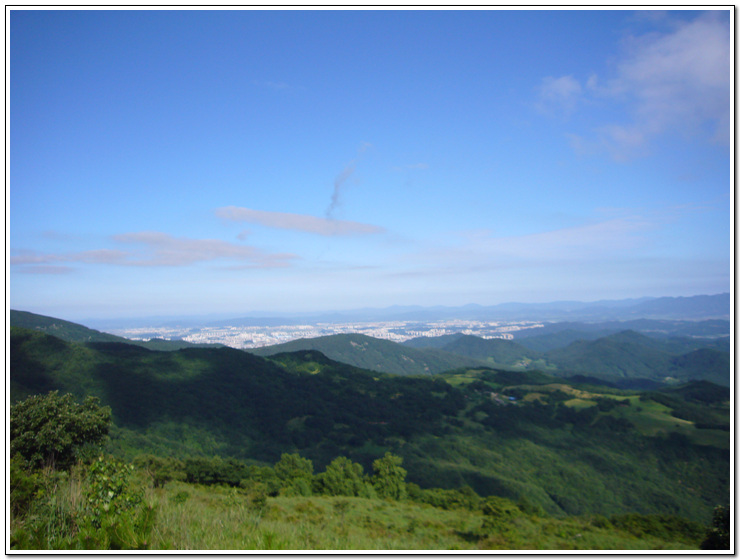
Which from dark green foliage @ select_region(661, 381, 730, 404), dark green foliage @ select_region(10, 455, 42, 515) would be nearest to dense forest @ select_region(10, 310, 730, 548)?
dark green foliage @ select_region(661, 381, 730, 404)

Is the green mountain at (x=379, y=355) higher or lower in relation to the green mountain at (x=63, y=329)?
lower

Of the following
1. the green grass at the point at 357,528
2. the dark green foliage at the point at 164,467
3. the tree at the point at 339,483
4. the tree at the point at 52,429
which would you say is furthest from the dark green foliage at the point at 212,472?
the tree at the point at 52,429

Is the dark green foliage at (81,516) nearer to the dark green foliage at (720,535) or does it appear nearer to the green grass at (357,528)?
the green grass at (357,528)

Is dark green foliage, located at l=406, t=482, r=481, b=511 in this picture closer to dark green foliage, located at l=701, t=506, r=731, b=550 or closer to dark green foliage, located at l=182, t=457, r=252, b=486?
dark green foliage, located at l=182, t=457, r=252, b=486

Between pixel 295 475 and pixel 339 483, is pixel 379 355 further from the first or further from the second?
pixel 339 483

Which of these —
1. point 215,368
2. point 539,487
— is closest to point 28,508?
point 539,487

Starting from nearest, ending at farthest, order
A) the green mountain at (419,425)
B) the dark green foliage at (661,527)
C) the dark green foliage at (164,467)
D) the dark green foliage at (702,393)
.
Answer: the dark green foliage at (661,527), the dark green foliage at (164,467), the green mountain at (419,425), the dark green foliage at (702,393)

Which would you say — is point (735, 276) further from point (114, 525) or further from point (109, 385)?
point (109, 385)
